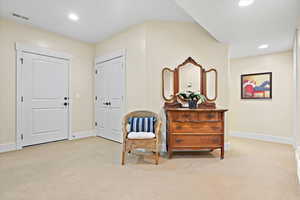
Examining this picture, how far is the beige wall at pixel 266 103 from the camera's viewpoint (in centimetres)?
383

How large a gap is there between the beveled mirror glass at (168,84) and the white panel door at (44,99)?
2.43 m

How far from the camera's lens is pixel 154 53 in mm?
3184

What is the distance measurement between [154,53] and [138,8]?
81 centimetres

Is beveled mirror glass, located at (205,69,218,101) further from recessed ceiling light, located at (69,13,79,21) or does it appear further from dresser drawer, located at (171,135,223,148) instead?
recessed ceiling light, located at (69,13,79,21)

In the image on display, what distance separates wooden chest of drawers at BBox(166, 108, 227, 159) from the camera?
2736 mm

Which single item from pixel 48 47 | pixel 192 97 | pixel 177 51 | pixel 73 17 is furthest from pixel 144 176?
pixel 48 47

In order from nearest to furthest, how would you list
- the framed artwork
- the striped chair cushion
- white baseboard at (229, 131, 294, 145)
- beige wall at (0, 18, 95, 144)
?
the striped chair cushion
beige wall at (0, 18, 95, 144)
white baseboard at (229, 131, 294, 145)
the framed artwork

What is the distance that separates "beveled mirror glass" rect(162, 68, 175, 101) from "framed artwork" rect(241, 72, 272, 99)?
2.33m

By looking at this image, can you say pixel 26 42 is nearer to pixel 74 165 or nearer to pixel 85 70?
pixel 85 70

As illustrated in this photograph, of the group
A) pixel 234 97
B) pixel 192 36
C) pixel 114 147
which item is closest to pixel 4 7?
pixel 114 147

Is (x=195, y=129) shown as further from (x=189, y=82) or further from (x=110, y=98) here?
(x=110, y=98)

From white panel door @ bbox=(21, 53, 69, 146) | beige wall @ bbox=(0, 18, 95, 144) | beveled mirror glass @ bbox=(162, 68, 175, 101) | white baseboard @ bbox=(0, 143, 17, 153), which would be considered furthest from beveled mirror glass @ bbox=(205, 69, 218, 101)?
white baseboard @ bbox=(0, 143, 17, 153)

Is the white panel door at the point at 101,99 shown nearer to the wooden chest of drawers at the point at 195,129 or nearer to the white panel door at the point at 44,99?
the white panel door at the point at 44,99

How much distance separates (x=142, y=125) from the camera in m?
2.85
